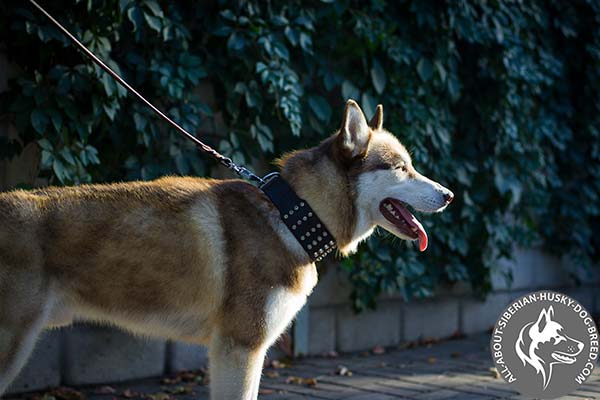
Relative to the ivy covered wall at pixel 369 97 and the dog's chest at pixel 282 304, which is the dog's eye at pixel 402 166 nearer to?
the dog's chest at pixel 282 304

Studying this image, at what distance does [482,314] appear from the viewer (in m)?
7.13

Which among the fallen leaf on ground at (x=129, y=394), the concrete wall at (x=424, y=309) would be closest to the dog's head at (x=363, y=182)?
the fallen leaf on ground at (x=129, y=394)

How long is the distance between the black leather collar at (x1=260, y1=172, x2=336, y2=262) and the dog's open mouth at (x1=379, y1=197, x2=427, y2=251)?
327mm

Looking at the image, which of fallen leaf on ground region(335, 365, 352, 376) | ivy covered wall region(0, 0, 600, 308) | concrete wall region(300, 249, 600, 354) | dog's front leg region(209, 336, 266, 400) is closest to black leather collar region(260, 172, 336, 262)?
dog's front leg region(209, 336, 266, 400)

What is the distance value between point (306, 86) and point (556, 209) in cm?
341

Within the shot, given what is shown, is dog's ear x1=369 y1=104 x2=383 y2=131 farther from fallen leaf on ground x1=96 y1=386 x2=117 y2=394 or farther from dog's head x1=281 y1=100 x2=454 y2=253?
fallen leaf on ground x1=96 y1=386 x2=117 y2=394

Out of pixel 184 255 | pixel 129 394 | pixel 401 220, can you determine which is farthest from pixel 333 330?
pixel 184 255

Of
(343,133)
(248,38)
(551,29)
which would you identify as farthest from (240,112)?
(551,29)

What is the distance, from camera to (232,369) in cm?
331

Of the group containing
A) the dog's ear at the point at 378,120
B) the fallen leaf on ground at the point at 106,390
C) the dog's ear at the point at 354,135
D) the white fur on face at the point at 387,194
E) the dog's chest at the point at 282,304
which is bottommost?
the fallen leaf on ground at the point at 106,390

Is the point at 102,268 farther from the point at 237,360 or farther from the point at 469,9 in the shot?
the point at 469,9

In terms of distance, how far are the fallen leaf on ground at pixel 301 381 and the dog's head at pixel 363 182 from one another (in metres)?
1.47

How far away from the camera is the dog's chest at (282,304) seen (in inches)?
133

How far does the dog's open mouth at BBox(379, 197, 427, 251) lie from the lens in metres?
3.76
